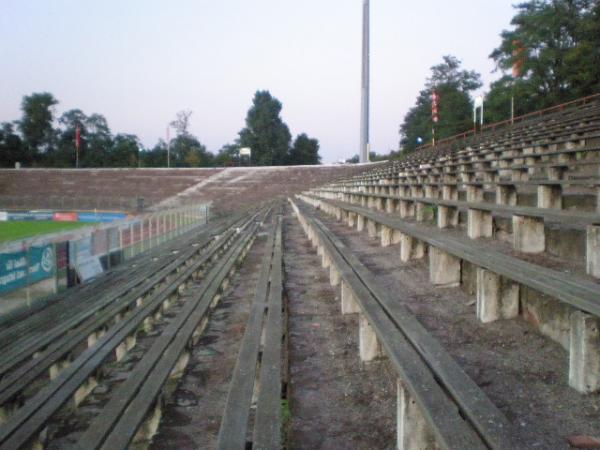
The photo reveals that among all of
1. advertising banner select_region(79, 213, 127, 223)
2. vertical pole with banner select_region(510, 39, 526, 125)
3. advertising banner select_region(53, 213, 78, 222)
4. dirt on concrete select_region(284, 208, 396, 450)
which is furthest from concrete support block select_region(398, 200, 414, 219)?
vertical pole with banner select_region(510, 39, 526, 125)

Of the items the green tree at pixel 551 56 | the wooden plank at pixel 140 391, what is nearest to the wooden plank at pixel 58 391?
Answer: the wooden plank at pixel 140 391

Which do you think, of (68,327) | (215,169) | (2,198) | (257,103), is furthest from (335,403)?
(257,103)

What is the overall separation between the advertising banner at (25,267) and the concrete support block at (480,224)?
575 centimetres

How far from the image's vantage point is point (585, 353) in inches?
65.1

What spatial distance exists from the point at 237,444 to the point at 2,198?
3897 cm

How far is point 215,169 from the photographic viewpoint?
43094 millimetres

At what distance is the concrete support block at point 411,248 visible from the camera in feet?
13.9

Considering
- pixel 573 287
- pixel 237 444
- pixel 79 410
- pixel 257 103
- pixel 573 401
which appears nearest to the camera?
pixel 237 444

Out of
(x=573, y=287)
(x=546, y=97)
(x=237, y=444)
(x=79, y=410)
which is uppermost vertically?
(x=546, y=97)

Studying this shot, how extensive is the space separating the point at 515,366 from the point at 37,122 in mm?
81469

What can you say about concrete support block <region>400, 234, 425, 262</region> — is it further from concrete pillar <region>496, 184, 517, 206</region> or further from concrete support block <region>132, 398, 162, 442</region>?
concrete support block <region>132, 398, 162, 442</region>

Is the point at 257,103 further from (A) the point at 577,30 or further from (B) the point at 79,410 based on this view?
(B) the point at 79,410

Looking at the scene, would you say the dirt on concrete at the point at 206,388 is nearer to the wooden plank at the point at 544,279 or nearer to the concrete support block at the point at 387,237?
the wooden plank at the point at 544,279

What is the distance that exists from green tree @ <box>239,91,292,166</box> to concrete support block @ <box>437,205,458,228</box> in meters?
65.9
